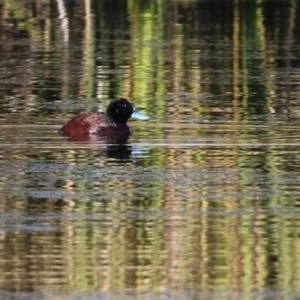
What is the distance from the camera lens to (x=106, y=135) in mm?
15406

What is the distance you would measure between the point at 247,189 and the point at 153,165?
1.53 m

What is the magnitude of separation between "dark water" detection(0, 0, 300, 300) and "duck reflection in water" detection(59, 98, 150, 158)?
0.38ft

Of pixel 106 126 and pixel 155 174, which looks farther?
pixel 106 126

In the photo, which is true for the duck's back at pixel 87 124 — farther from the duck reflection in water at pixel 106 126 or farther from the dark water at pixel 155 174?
the dark water at pixel 155 174

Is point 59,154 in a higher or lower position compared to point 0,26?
higher

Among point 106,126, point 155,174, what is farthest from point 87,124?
point 155,174

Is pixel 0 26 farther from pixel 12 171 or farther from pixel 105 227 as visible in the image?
pixel 105 227

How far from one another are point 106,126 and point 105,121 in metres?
0.07

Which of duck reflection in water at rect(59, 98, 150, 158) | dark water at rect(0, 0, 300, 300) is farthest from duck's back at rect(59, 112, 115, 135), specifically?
dark water at rect(0, 0, 300, 300)

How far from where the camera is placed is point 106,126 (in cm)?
1545

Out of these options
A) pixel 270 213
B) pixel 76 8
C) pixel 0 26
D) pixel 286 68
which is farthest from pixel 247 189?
pixel 76 8

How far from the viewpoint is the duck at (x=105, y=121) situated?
1502 centimetres

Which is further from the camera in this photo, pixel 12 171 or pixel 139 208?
pixel 12 171

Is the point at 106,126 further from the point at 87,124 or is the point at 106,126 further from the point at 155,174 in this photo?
the point at 155,174
